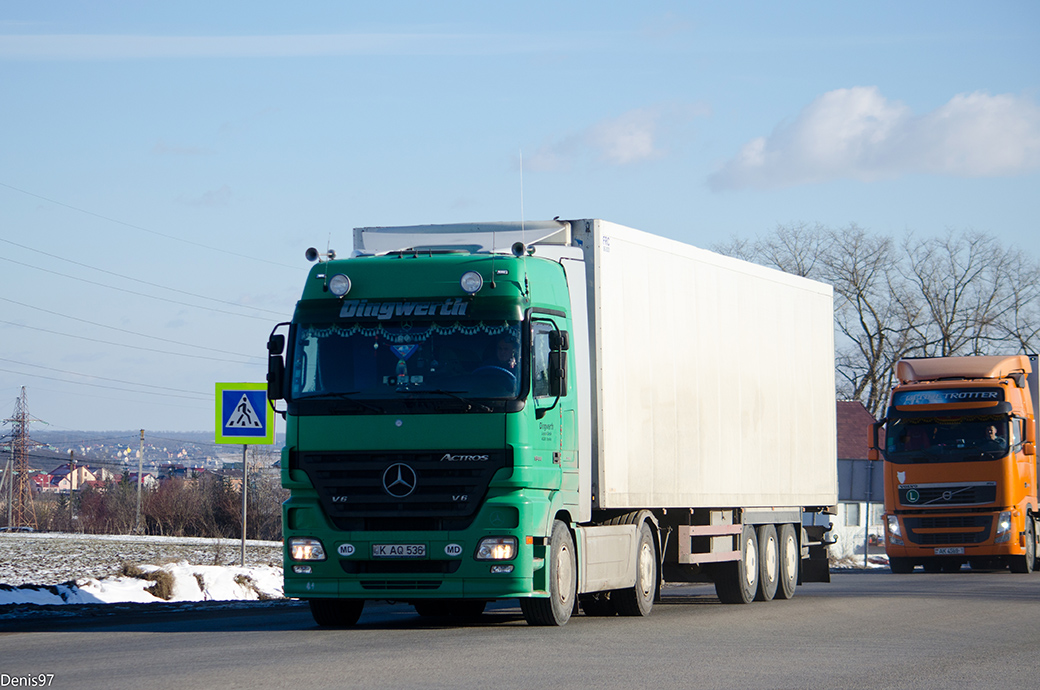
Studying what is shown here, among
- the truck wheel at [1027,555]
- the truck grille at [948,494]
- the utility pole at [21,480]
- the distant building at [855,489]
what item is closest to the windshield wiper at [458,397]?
the distant building at [855,489]

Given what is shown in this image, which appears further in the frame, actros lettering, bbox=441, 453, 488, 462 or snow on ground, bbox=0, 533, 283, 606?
snow on ground, bbox=0, 533, 283, 606

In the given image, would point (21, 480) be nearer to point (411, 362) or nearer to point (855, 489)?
point (855, 489)

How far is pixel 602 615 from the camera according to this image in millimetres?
15148

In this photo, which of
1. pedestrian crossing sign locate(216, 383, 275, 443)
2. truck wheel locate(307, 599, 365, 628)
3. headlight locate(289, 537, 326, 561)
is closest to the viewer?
headlight locate(289, 537, 326, 561)

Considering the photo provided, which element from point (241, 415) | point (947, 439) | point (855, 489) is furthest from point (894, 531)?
point (855, 489)

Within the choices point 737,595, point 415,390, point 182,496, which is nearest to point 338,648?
point 415,390

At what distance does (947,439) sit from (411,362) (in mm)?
18022

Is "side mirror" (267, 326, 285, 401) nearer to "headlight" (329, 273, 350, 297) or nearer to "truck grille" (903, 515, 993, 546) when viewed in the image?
"headlight" (329, 273, 350, 297)

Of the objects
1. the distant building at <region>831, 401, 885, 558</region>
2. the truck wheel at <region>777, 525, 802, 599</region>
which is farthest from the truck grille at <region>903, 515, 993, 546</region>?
the truck wheel at <region>777, 525, 802, 599</region>

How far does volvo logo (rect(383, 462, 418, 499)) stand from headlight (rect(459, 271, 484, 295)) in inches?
66.6

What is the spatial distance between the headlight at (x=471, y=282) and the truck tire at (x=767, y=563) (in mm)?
7457

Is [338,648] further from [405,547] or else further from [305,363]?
[305,363]

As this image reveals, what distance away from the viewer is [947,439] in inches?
1094

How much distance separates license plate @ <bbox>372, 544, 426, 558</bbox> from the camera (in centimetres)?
1229
